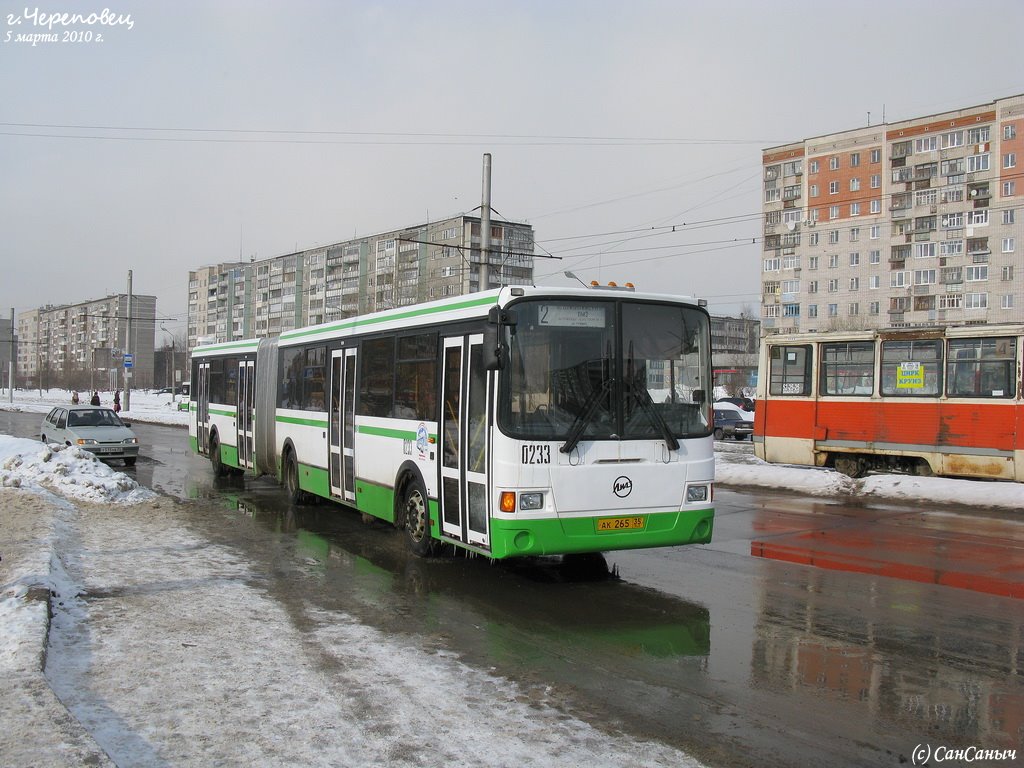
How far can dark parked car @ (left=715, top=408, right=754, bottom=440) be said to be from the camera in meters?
37.3

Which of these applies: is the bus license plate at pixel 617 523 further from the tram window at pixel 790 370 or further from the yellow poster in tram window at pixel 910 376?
the tram window at pixel 790 370

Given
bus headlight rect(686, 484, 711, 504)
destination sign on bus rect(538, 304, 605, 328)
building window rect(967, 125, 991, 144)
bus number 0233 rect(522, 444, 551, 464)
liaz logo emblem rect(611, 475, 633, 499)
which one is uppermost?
building window rect(967, 125, 991, 144)

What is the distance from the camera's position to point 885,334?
61.0 ft

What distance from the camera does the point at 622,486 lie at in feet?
26.8

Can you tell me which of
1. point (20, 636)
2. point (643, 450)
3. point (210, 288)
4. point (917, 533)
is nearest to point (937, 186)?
point (917, 533)

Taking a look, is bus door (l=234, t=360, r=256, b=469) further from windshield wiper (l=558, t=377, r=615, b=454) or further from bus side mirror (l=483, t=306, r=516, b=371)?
windshield wiper (l=558, t=377, r=615, b=454)

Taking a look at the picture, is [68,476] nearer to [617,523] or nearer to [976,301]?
[617,523]

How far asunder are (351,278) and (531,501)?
299 feet

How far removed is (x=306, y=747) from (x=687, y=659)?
3.02 meters

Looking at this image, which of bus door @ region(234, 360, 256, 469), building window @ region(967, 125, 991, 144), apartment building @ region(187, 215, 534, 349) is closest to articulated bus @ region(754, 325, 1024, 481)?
bus door @ region(234, 360, 256, 469)

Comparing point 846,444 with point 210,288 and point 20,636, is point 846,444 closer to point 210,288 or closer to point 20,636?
point 20,636

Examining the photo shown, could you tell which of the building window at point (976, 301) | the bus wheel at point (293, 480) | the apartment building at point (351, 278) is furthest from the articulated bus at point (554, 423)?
the building window at point (976, 301)

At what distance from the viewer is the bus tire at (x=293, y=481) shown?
14570 mm

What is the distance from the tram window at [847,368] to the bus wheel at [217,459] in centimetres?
1380
